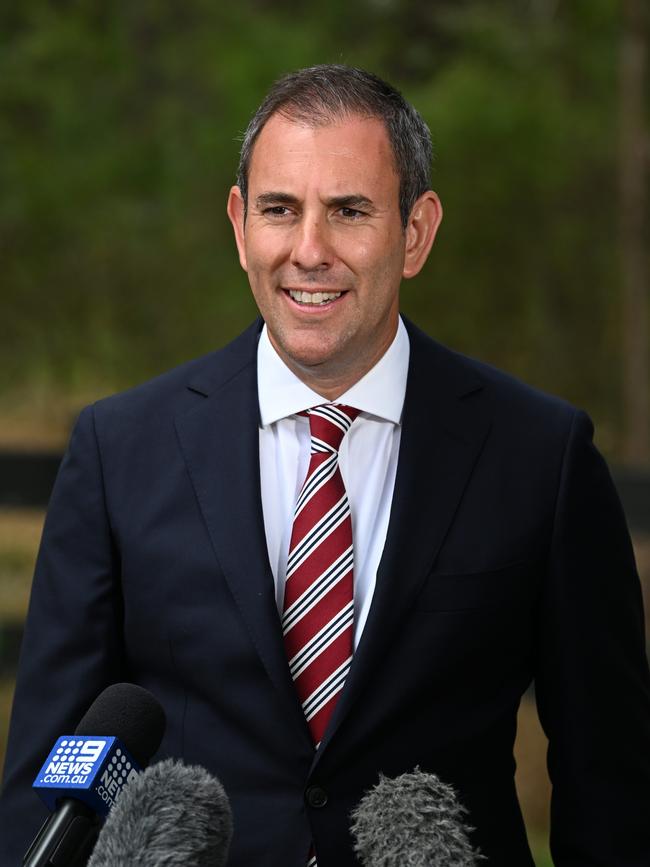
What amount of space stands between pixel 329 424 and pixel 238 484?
0.55 feet

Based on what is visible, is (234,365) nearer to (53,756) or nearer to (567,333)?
(53,756)

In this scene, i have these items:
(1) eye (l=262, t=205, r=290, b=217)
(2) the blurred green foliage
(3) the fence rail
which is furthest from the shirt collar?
(2) the blurred green foliage

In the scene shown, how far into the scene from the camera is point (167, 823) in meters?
1.24

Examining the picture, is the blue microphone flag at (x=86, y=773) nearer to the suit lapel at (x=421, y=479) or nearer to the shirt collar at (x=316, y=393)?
the suit lapel at (x=421, y=479)

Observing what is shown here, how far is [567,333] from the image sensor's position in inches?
396

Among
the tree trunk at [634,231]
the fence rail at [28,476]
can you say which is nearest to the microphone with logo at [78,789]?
the fence rail at [28,476]

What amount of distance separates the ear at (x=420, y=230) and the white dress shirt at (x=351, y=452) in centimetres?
14

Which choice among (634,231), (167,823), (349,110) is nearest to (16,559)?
(634,231)

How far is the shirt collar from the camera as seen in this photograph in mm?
2092

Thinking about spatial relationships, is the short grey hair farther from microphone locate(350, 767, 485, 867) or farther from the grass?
the grass

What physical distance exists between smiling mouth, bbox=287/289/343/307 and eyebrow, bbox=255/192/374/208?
0.12m

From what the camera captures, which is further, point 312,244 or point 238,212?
point 238,212

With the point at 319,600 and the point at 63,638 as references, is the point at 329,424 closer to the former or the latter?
the point at 319,600

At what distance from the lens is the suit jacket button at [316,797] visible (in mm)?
1911
